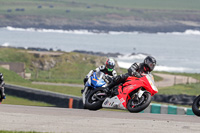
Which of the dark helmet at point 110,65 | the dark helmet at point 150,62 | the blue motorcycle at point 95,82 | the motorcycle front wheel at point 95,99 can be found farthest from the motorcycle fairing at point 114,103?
the dark helmet at point 110,65

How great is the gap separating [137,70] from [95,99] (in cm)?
187

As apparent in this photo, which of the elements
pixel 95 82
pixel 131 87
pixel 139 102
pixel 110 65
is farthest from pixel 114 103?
pixel 110 65

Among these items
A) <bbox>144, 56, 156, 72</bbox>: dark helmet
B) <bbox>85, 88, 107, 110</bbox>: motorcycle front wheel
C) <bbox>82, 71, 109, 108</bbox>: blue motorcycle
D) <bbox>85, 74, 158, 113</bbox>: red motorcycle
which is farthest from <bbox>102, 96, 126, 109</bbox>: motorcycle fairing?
<bbox>144, 56, 156, 72</bbox>: dark helmet

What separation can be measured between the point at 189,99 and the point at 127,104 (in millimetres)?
14997

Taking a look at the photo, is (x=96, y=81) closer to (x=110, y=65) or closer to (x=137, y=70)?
(x=110, y=65)

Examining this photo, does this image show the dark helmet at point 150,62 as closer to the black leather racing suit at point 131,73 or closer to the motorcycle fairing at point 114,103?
the black leather racing suit at point 131,73

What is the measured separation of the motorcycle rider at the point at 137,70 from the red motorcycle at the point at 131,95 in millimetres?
137

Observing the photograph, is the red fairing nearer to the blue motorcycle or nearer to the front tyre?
the front tyre

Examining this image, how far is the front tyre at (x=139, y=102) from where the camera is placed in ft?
44.1

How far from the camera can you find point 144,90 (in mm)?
13758

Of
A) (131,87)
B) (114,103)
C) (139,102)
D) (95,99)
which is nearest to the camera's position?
(139,102)

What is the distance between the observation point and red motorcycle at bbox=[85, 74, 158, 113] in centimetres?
1359

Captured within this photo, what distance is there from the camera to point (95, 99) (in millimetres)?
15266

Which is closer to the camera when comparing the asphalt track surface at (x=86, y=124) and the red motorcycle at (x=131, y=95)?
the asphalt track surface at (x=86, y=124)
